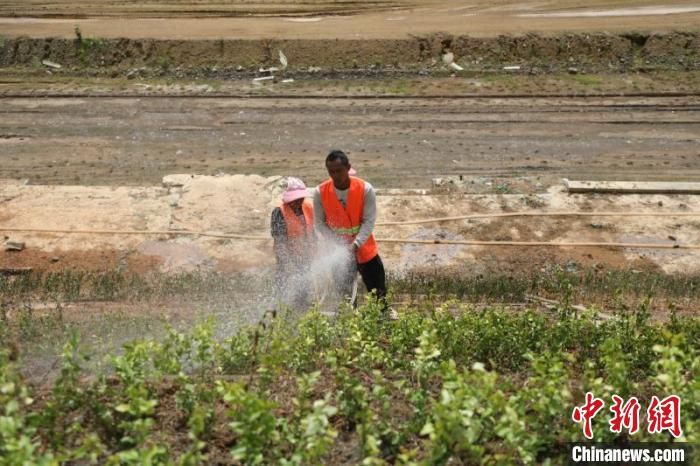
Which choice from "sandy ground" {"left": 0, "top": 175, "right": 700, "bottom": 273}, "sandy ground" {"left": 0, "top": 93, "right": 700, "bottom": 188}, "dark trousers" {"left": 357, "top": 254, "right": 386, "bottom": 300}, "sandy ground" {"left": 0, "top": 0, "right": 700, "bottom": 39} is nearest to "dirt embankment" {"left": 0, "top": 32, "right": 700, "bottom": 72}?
"sandy ground" {"left": 0, "top": 0, "right": 700, "bottom": 39}

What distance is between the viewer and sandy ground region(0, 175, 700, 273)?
10945 mm

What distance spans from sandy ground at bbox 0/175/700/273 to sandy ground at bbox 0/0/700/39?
8.82 meters

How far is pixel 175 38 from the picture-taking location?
20.4 meters

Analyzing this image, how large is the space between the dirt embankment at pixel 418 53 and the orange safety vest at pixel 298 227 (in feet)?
40.0

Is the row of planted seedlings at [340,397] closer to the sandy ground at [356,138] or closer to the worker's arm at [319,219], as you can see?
the worker's arm at [319,219]

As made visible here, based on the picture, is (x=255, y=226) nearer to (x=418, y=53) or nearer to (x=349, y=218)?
(x=349, y=218)

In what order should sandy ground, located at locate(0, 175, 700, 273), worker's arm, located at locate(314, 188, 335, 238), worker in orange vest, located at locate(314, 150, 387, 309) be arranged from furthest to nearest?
1. sandy ground, located at locate(0, 175, 700, 273)
2. worker's arm, located at locate(314, 188, 335, 238)
3. worker in orange vest, located at locate(314, 150, 387, 309)

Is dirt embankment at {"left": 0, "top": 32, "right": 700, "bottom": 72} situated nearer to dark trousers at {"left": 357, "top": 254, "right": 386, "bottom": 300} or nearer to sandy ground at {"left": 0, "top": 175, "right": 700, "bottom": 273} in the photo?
sandy ground at {"left": 0, "top": 175, "right": 700, "bottom": 273}

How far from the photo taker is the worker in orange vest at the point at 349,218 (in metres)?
7.60

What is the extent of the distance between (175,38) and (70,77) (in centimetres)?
271

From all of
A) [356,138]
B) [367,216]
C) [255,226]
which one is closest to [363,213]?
[367,216]

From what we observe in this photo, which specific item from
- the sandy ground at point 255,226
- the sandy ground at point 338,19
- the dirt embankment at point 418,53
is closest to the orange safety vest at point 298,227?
the sandy ground at point 255,226

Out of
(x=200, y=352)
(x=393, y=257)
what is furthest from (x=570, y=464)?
(x=393, y=257)

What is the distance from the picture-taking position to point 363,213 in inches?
303
